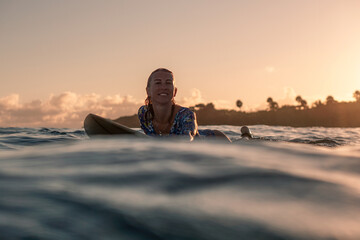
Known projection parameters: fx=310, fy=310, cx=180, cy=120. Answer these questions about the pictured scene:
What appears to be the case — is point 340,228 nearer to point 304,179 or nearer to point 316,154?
point 304,179

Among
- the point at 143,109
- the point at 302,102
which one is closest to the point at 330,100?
the point at 302,102

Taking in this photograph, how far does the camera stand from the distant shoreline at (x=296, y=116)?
67438 millimetres

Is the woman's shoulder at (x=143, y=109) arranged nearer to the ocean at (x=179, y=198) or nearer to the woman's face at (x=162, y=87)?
the woman's face at (x=162, y=87)

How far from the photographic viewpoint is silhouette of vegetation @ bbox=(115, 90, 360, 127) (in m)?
67.6

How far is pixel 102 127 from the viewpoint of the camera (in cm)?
507

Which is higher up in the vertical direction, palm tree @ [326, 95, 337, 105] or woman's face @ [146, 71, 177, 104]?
palm tree @ [326, 95, 337, 105]

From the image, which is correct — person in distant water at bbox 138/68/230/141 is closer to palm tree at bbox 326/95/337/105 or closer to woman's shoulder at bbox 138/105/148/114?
woman's shoulder at bbox 138/105/148/114

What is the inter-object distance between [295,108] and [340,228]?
3075 inches

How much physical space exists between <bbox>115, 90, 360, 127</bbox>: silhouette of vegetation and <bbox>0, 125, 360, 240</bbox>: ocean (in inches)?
2668

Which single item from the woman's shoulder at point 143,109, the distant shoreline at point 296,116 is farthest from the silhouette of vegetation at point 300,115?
the woman's shoulder at point 143,109

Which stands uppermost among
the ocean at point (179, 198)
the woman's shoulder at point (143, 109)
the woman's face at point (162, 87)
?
the woman's face at point (162, 87)

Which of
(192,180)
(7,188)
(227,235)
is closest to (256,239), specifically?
(227,235)

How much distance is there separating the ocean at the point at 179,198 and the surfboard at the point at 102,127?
2185mm

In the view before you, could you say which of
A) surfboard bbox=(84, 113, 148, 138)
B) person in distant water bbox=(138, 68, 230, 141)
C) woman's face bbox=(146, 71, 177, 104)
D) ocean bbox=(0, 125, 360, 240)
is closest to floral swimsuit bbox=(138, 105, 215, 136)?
person in distant water bbox=(138, 68, 230, 141)
